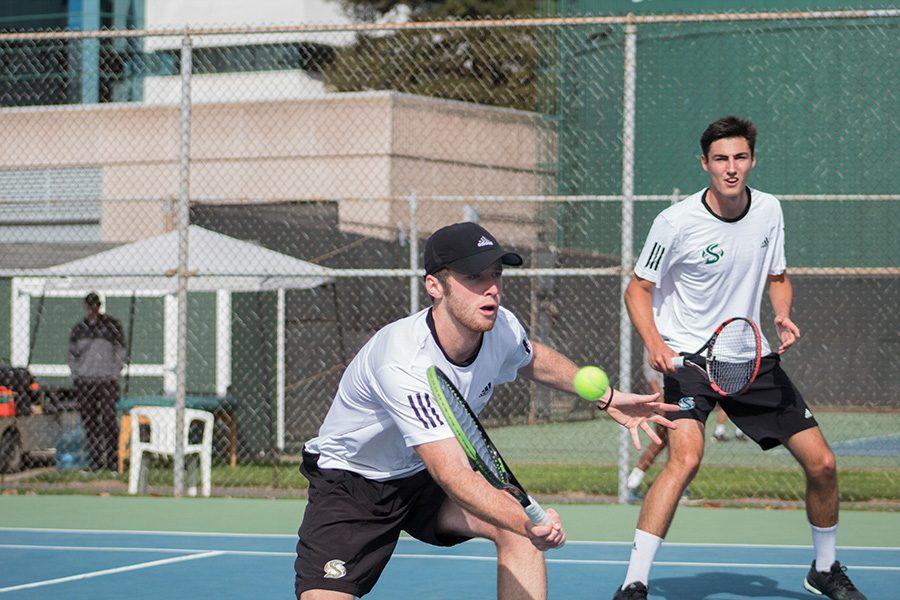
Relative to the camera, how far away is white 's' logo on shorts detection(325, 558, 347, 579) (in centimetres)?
444

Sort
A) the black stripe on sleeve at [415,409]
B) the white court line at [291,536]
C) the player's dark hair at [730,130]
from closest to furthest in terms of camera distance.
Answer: the black stripe on sleeve at [415,409] → the player's dark hair at [730,130] → the white court line at [291,536]

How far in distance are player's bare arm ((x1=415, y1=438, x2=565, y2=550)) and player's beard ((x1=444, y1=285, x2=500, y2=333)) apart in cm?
35

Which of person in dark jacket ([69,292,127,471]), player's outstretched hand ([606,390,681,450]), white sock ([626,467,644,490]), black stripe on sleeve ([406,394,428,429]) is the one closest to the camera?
black stripe on sleeve ([406,394,428,429])

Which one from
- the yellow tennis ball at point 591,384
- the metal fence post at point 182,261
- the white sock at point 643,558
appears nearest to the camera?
the yellow tennis ball at point 591,384

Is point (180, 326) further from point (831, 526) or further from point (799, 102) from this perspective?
point (799, 102)

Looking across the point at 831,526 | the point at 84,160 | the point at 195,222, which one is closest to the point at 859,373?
the point at 195,222

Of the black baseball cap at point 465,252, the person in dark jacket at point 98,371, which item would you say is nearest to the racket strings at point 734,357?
the black baseball cap at point 465,252

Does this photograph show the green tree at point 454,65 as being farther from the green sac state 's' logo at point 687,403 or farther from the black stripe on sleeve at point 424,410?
the black stripe on sleeve at point 424,410

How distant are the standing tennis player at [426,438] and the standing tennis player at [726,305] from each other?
111cm

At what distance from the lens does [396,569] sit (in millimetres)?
7086

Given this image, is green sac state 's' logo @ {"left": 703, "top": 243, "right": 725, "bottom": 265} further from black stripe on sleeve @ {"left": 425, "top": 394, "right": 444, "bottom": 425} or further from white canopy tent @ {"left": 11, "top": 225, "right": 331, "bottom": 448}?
white canopy tent @ {"left": 11, "top": 225, "right": 331, "bottom": 448}

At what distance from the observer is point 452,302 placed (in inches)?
163

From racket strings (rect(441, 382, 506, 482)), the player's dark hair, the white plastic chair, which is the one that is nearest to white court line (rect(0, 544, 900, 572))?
the white plastic chair

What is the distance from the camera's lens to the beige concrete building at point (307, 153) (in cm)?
1862
